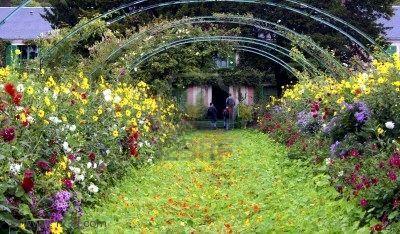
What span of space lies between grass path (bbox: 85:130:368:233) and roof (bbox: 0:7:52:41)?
96.8 feet

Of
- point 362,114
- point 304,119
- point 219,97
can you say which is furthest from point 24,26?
point 362,114

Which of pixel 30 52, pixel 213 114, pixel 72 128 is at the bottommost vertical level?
pixel 213 114

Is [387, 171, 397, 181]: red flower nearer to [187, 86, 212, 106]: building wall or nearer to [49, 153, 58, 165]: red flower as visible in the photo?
[49, 153, 58, 165]: red flower

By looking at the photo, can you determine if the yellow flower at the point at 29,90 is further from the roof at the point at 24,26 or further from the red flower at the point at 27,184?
the roof at the point at 24,26

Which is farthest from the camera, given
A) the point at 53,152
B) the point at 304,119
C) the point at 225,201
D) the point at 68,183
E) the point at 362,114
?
the point at 304,119

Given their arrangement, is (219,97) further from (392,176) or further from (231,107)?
(392,176)

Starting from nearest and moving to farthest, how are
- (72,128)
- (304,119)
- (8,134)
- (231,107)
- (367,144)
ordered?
(8,134) < (72,128) < (367,144) < (304,119) < (231,107)

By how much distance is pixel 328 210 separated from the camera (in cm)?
655

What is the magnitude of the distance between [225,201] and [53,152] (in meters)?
2.37

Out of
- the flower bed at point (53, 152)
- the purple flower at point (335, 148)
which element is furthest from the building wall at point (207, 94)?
the purple flower at point (335, 148)

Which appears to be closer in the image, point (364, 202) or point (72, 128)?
point (364, 202)

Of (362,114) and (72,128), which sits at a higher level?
(362,114)

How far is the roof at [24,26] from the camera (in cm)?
3956

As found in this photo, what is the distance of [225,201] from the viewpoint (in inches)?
315
